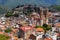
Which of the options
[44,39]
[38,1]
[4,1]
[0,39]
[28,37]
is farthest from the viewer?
[38,1]

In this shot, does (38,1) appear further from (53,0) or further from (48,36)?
(48,36)

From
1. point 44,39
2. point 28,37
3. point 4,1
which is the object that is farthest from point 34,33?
point 4,1

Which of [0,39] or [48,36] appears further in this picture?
[48,36]

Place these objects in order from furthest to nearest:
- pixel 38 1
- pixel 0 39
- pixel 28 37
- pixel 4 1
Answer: pixel 38 1, pixel 4 1, pixel 28 37, pixel 0 39

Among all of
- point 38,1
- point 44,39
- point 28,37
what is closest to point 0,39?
point 44,39

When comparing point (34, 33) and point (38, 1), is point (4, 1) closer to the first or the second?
point (38, 1)

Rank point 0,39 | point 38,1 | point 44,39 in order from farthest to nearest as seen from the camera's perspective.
Result: point 38,1
point 44,39
point 0,39

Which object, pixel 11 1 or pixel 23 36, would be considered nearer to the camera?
pixel 23 36

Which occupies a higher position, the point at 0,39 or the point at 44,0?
the point at 0,39

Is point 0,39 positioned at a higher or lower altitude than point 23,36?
higher
